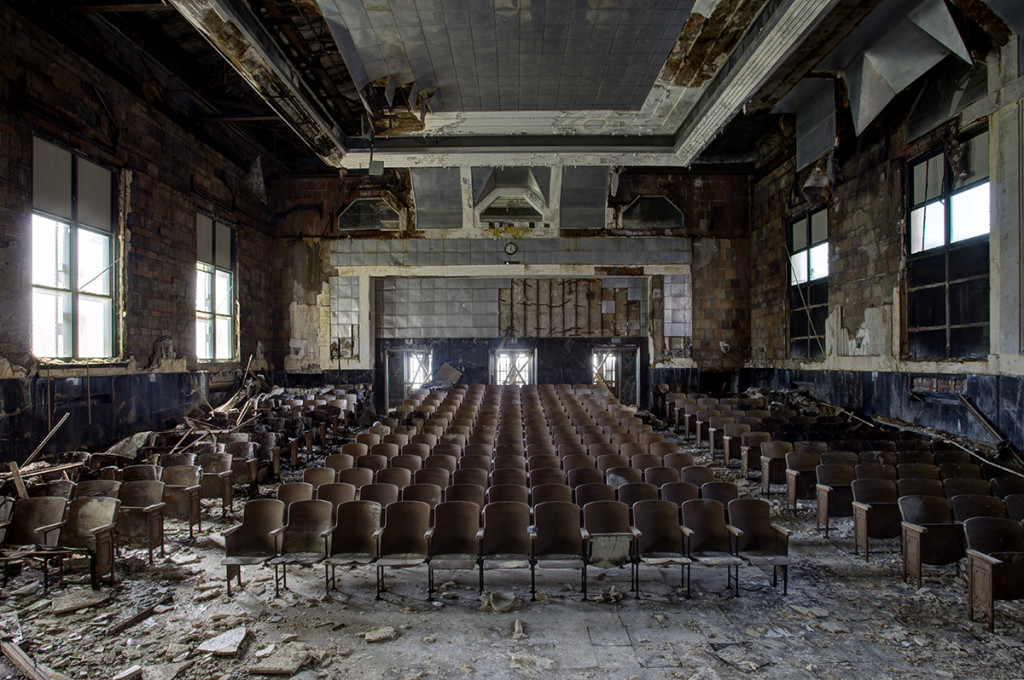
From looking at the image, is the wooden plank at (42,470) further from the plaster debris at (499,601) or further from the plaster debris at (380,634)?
the plaster debris at (499,601)

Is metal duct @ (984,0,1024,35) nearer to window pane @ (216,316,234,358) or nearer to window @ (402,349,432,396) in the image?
window @ (402,349,432,396)

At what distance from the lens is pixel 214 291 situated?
13.1 m

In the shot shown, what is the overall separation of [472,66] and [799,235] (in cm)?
931

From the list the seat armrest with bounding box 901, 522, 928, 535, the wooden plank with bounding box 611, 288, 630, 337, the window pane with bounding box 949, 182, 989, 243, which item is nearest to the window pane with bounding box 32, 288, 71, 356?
the seat armrest with bounding box 901, 522, 928, 535

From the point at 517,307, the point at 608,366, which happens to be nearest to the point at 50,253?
the point at 517,307

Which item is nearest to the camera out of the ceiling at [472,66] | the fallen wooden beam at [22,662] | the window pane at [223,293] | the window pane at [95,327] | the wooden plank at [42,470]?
the fallen wooden beam at [22,662]

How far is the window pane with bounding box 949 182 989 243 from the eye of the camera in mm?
8242

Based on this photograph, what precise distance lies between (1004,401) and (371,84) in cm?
1018

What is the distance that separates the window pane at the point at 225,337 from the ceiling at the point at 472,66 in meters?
4.15

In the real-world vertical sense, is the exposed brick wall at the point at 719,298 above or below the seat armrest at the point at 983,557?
above

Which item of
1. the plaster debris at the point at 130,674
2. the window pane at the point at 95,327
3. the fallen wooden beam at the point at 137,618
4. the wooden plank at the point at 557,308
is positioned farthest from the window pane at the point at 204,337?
the plaster debris at the point at 130,674

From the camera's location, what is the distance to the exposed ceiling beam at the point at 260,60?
6.52 m

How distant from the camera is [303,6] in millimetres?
6930

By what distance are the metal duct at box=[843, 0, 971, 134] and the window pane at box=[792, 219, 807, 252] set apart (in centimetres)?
387
